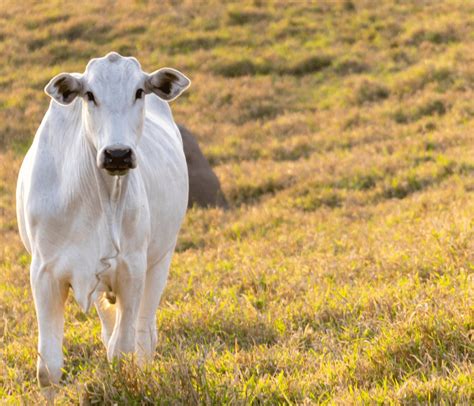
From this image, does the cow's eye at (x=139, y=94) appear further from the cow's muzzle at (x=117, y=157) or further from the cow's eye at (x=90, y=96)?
the cow's muzzle at (x=117, y=157)

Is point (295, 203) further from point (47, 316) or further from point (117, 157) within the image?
point (117, 157)

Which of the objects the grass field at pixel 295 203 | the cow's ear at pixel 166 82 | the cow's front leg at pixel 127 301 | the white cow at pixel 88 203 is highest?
the cow's ear at pixel 166 82

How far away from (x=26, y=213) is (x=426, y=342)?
2157 millimetres

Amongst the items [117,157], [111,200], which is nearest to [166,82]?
[111,200]

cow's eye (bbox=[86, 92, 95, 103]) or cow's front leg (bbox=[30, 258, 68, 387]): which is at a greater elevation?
cow's eye (bbox=[86, 92, 95, 103])

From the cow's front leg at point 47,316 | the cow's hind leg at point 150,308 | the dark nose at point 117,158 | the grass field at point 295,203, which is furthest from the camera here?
the cow's hind leg at point 150,308

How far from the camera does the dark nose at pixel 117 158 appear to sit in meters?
3.91

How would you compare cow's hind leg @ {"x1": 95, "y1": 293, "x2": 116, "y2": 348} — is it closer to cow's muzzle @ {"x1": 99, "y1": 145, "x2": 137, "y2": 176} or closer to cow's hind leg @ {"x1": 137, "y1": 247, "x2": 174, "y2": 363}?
cow's hind leg @ {"x1": 137, "y1": 247, "x2": 174, "y2": 363}

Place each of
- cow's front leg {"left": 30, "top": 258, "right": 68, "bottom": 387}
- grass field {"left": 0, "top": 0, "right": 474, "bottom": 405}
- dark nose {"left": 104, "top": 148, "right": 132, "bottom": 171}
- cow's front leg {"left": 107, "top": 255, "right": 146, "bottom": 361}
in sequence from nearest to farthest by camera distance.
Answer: dark nose {"left": 104, "top": 148, "right": 132, "bottom": 171}
grass field {"left": 0, "top": 0, "right": 474, "bottom": 405}
cow's front leg {"left": 30, "top": 258, "right": 68, "bottom": 387}
cow's front leg {"left": 107, "top": 255, "right": 146, "bottom": 361}

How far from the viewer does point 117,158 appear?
12.8 ft

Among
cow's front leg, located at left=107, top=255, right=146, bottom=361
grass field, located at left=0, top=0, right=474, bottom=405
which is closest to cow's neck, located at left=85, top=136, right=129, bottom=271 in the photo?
cow's front leg, located at left=107, top=255, right=146, bottom=361

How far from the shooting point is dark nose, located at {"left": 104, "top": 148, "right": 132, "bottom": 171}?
12.8ft

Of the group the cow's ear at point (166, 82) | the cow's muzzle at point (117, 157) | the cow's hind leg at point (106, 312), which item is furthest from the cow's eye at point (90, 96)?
the cow's hind leg at point (106, 312)

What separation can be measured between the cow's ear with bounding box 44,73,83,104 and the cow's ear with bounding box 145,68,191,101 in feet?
1.19
